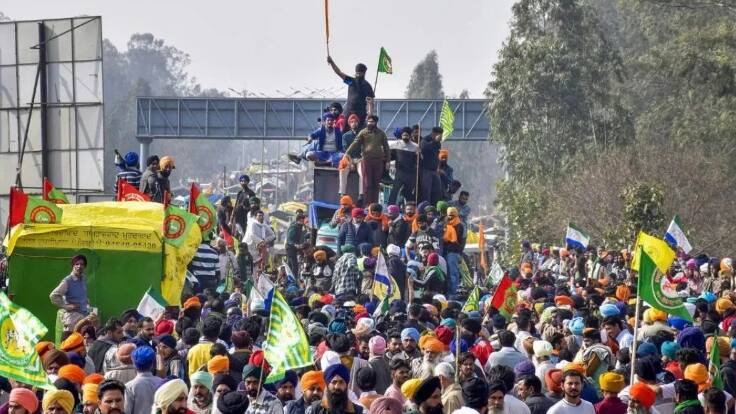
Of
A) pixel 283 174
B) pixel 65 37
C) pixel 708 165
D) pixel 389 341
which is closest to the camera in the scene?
pixel 389 341

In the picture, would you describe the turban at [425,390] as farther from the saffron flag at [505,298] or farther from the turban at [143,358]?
the saffron flag at [505,298]

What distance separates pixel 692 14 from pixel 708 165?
49.8 ft

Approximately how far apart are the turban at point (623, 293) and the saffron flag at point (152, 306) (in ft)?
19.8

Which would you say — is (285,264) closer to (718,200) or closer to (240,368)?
(240,368)

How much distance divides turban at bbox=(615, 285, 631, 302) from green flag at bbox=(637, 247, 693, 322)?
245 inches

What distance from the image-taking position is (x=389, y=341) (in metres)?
15.0

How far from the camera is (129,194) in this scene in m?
21.5

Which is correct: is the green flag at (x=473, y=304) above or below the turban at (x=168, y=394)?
below

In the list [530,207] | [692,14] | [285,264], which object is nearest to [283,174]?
[692,14]

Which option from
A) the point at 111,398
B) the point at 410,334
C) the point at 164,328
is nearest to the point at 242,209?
the point at 164,328

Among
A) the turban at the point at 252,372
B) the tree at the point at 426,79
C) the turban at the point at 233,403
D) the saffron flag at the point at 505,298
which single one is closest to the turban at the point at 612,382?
the turban at the point at 252,372

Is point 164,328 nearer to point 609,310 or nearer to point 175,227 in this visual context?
point 175,227

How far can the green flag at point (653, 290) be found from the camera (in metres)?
13.8

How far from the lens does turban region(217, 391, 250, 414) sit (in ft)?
34.3
